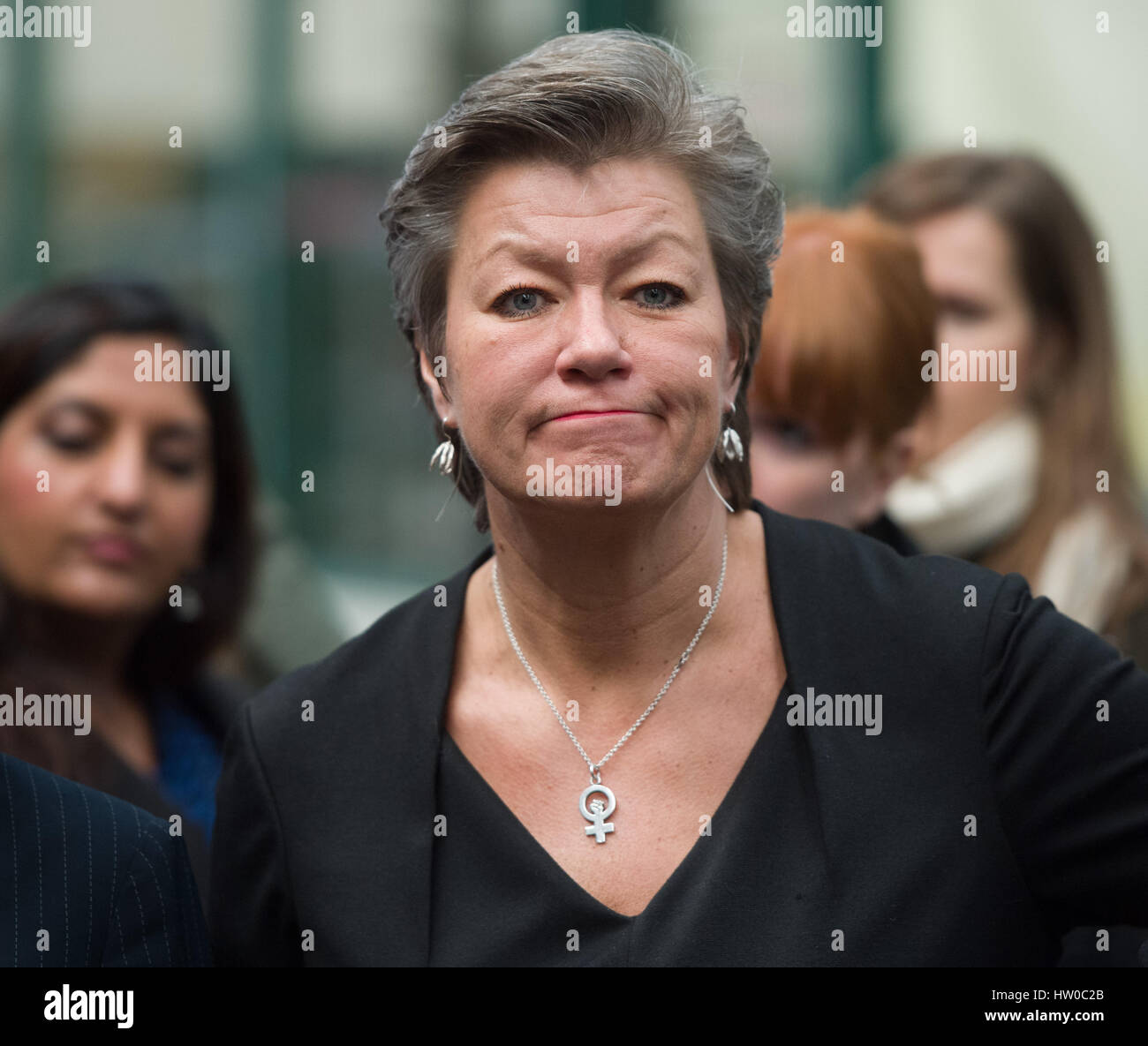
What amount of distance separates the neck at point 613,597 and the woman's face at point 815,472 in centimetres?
71

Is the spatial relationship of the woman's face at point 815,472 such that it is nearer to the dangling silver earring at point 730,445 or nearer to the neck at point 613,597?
the dangling silver earring at point 730,445

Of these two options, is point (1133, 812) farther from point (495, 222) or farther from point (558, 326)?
point (495, 222)

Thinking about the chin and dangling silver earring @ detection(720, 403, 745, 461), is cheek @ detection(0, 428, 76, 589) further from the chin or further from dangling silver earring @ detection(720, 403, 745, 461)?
dangling silver earring @ detection(720, 403, 745, 461)

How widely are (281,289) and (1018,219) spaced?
385 centimetres

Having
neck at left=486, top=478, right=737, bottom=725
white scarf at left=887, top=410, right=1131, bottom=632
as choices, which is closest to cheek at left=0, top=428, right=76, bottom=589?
neck at left=486, top=478, right=737, bottom=725

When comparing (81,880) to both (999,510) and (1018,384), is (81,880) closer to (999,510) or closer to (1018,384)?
(999,510)

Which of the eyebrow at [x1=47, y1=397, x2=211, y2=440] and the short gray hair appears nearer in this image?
the short gray hair

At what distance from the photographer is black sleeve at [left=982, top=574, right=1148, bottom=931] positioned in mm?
2072

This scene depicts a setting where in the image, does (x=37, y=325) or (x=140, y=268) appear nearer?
(x=37, y=325)

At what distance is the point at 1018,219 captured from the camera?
3775 millimetres

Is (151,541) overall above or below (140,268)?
below

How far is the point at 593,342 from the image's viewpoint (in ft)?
6.81

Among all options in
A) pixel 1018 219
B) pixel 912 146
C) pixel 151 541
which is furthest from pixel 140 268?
pixel 1018 219

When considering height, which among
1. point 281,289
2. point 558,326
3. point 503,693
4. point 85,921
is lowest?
point 85,921
